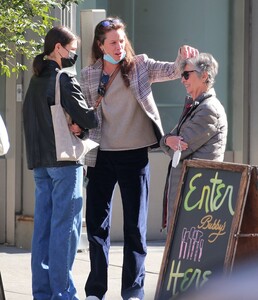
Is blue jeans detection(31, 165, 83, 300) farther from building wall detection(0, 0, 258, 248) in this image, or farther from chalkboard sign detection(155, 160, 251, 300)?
building wall detection(0, 0, 258, 248)

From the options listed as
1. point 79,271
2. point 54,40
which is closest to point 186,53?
point 54,40

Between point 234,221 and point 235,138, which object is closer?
point 234,221

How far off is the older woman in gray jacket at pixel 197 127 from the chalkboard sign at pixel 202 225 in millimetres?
448

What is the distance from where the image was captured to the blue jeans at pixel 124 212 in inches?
264

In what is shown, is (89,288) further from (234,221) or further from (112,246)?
(112,246)

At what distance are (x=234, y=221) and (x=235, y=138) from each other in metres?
5.42

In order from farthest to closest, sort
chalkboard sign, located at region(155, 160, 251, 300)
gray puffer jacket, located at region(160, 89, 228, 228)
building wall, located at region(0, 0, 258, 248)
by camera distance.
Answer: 1. building wall, located at region(0, 0, 258, 248)
2. gray puffer jacket, located at region(160, 89, 228, 228)
3. chalkboard sign, located at region(155, 160, 251, 300)

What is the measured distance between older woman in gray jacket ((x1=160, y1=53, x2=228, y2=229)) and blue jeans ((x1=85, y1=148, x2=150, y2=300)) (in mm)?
330

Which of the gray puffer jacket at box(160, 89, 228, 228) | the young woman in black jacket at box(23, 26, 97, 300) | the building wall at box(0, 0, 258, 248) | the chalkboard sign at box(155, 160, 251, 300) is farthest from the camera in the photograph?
the building wall at box(0, 0, 258, 248)

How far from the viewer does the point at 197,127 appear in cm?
635

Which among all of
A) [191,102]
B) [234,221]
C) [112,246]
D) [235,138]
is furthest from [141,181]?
[235,138]

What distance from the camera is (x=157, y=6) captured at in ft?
34.7

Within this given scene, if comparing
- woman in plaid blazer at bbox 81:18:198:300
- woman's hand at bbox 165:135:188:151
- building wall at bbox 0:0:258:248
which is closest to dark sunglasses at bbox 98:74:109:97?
woman in plaid blazer at bbox 81:18:198:300

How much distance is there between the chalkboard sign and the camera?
5520 millimetres
